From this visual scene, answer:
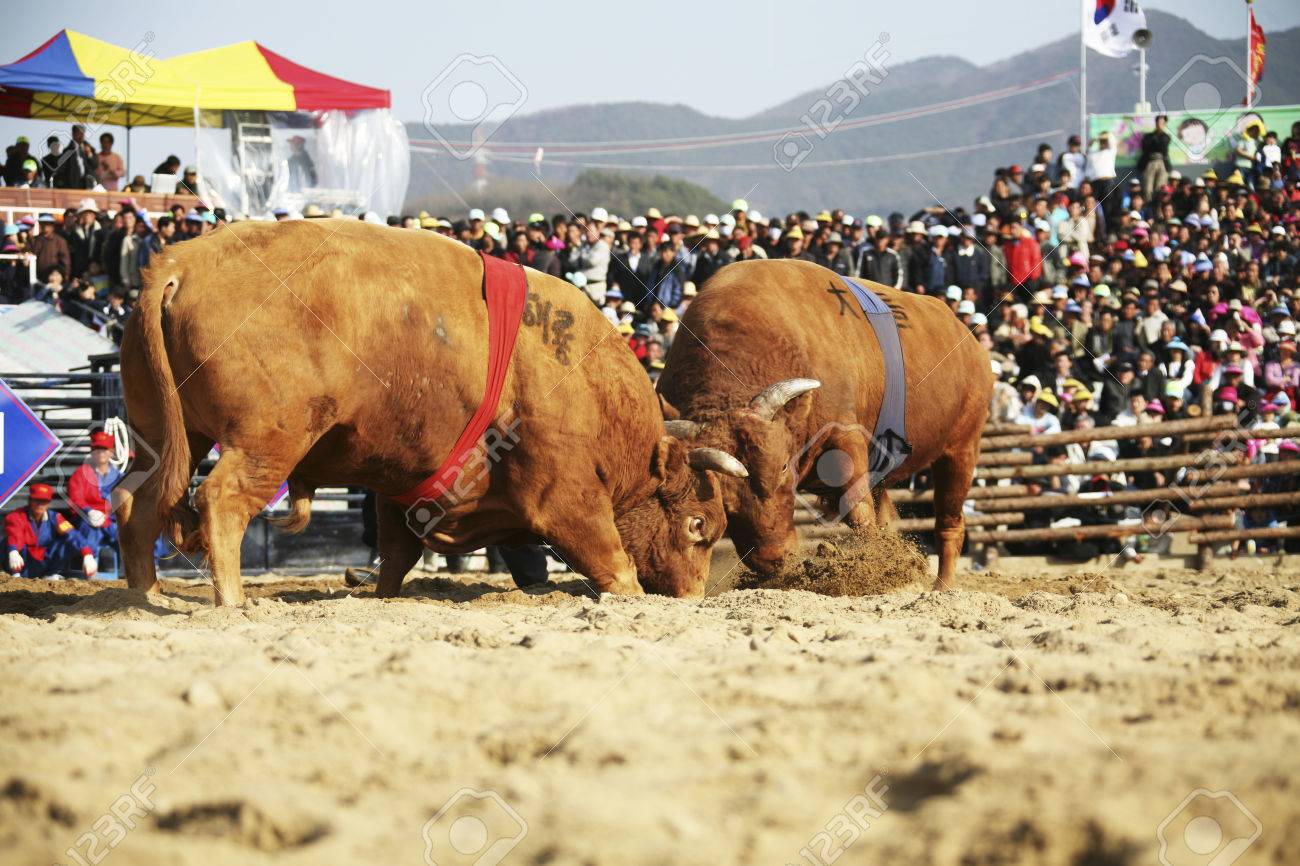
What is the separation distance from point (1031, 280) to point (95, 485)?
10.3 m

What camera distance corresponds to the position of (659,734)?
116 inches

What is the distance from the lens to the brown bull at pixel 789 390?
23.0 feet

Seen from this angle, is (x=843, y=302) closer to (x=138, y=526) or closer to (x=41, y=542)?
(x=138, y=526)

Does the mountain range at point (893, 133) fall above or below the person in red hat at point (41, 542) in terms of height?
above

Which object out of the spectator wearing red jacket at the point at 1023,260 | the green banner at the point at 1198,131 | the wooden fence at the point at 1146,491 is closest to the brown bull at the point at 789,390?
the wooden fence at the point at 1146,491

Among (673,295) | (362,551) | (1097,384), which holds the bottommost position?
(362,551)

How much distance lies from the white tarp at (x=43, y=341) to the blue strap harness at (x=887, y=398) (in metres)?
7.64

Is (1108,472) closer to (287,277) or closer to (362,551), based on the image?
(362,551)

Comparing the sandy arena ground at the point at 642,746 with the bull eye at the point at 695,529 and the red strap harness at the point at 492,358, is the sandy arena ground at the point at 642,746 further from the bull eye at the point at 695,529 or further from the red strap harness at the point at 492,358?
the bull eye at the point at 695,529

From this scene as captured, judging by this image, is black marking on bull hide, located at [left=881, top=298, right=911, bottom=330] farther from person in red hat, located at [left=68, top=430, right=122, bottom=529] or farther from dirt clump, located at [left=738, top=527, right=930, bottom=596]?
person in red hat, located at [left=68, top=430, right=122, bottom=529]

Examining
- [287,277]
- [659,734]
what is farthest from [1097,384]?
[659,734]

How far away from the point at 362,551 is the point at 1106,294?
921 centimetres

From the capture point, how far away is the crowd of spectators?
12.5 m

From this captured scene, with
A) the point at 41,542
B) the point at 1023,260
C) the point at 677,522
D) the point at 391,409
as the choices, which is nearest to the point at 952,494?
the point at 677,522
